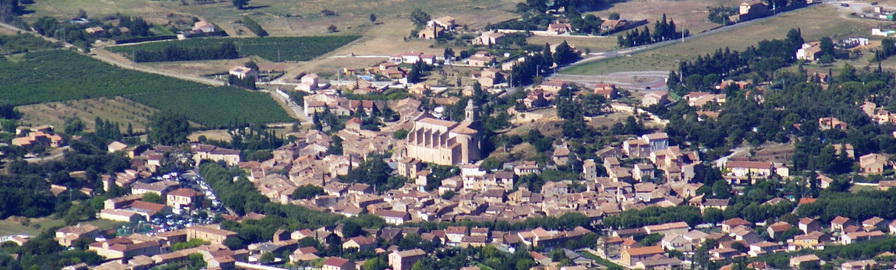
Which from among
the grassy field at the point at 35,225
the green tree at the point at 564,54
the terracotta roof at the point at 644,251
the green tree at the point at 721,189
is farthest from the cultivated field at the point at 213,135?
the terracotta roof at the point at 644,251

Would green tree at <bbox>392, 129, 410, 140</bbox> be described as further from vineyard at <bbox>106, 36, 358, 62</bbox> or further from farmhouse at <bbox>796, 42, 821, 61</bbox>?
farmhouse at <bbox>796, 42, 821, 61</bbox>

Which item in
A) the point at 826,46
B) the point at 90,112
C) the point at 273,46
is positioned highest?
the point at 826,46

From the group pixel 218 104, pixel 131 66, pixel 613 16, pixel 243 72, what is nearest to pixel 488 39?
pixel 613 16

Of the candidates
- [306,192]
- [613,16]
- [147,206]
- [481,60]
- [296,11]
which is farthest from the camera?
[296,11]

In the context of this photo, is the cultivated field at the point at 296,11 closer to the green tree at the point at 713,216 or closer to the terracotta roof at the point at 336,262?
the green tree at the point at 713,216

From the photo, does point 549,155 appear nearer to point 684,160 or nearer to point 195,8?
point 684,160

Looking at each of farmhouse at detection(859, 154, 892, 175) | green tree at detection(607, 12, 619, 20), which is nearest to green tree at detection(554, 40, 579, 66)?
green tree at detection(607, 12, 619, 20)

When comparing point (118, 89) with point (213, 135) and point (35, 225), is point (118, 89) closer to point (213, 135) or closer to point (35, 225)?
point (213, 135)
